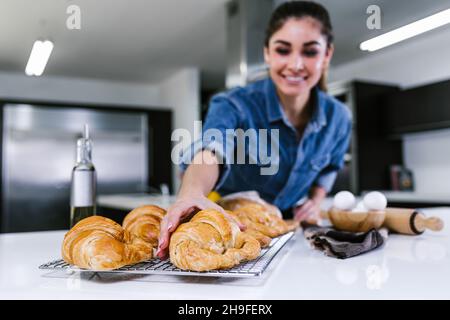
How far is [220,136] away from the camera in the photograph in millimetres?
784

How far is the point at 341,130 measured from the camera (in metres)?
1.16

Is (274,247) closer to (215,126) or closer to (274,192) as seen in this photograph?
(215,126)

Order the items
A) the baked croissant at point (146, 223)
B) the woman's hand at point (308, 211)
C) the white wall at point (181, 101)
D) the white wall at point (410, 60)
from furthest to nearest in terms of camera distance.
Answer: the white wall at point (181, 101) < the woman's hand at point (308, 211) < the white wall at point (410, 60) < the baked croissant at point (146, 223)

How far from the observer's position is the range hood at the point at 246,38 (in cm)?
146

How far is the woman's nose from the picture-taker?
0.89m

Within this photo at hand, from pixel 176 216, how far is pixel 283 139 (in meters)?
0.63

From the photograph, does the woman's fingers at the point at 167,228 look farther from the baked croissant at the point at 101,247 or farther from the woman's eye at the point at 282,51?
the woman's eye at the point at 282,51

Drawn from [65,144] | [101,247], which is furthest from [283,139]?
[65,144]

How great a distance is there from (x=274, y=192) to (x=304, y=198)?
7.2 inches

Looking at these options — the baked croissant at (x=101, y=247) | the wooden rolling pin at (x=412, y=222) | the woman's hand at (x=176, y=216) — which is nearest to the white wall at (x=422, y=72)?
the wooden rolling pin at (x=412, y=222)

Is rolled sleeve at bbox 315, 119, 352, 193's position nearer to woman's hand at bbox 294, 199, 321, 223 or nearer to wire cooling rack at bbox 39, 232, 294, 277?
woman's hand at bbox 294, 199, 321, 223

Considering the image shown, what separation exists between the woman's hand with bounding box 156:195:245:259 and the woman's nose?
1.63ft

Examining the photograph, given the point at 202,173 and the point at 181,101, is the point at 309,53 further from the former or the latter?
the point at 181,101
